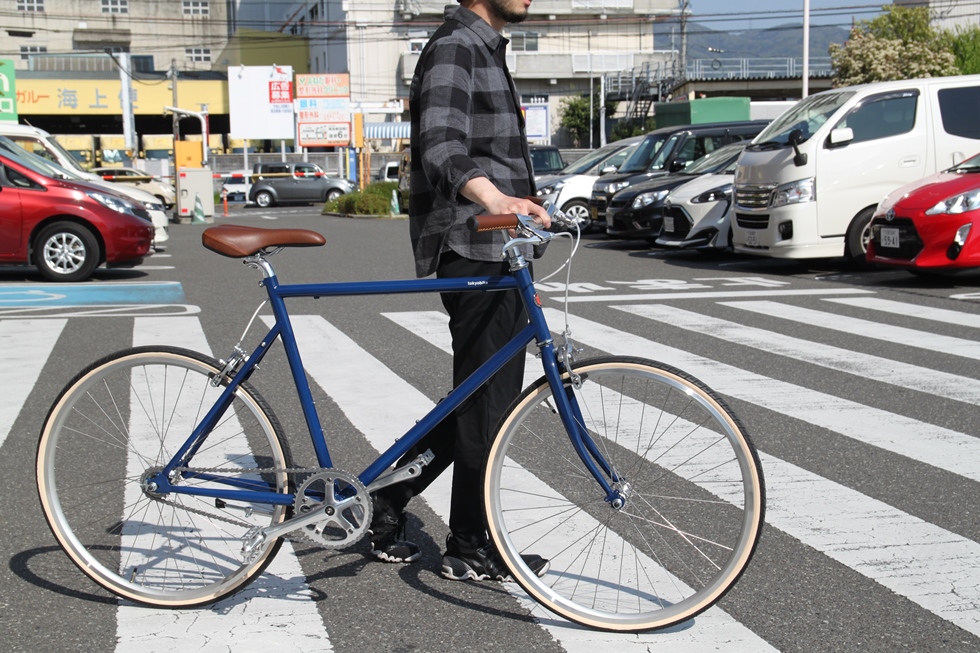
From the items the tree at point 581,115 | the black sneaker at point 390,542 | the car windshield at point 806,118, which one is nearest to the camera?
the black sneaker at point 390,542

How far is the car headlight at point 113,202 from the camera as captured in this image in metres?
12.5

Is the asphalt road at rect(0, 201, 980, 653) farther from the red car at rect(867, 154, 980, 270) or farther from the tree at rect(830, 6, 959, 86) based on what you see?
→ the tree at rect(830, 6, 959, 86)

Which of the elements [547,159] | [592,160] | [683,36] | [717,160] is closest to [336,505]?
[717,160]

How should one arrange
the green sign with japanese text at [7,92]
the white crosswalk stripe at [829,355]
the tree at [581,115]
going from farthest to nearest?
the tree at [581,115] → the green sign with japanese text at [7,92] → the white crosswalk stripe at [829,355]

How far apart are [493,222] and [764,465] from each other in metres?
2.40

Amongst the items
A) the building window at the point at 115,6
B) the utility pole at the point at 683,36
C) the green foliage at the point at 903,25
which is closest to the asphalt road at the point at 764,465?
the green foliage at the point at 903,25

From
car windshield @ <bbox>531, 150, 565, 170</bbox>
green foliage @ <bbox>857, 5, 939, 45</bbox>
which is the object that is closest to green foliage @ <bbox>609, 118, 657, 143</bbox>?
green foliage @ <bbox>857, 5, 939, 45</bbox>

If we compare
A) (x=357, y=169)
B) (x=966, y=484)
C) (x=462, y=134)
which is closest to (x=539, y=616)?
(x=462, y=134)

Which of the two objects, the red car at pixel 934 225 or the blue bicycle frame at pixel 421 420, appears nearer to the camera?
the blue bicycle frame at pixel 421 420

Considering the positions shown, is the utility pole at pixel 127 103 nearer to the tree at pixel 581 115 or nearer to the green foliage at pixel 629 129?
the green foliage at pixel 629 129

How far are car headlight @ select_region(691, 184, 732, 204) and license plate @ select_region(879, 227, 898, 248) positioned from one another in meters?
3.98

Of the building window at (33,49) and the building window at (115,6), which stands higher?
the building window at (115,6)

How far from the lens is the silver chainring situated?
3279 millimetres

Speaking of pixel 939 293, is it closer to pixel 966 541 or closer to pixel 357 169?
pixel 966 541
